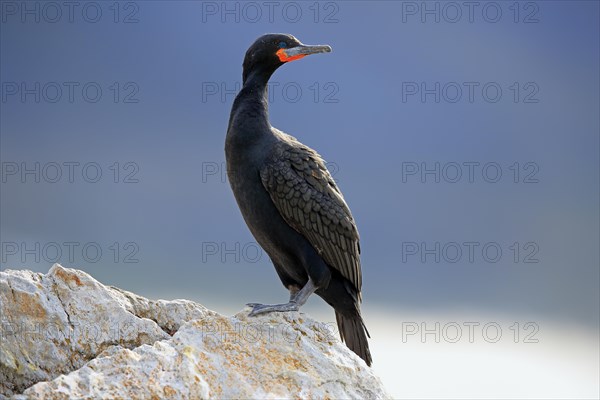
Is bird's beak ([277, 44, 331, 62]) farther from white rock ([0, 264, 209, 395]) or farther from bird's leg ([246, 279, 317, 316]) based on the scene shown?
white rock ([0, 264, 209, 395])

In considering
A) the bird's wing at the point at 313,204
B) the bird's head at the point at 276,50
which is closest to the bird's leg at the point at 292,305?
the bird's wing at the point at 313,204

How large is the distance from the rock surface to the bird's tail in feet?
3.70

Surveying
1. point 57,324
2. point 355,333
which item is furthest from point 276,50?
point 57,324

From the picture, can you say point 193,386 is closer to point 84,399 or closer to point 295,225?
point 84,399

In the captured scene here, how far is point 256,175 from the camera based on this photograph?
25.0 ft

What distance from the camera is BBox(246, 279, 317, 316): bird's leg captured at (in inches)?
271

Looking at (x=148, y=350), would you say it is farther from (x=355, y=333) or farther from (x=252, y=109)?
(x=252, y=109)

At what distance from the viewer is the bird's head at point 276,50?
803 centimetres

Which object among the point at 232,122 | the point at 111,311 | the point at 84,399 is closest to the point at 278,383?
the point at 84,399

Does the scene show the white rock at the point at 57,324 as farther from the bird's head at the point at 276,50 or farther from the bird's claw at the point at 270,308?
the bird's head at the point at 276,50

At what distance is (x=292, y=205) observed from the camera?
7.55 m

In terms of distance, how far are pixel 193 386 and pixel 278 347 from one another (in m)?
1.06

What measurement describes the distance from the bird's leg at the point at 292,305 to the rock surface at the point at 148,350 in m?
0.07

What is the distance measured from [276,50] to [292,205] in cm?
168
